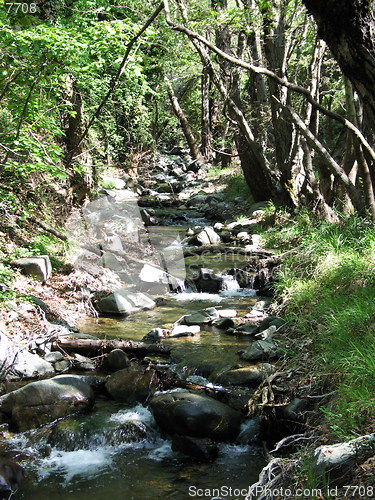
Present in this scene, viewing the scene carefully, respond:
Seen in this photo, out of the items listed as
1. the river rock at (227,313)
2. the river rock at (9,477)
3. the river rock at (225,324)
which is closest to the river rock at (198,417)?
the river rock at (9,477)

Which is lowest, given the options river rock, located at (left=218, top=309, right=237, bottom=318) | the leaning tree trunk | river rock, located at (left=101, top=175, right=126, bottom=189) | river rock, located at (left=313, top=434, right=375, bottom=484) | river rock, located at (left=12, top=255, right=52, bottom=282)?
river rock, located at (left=218, top=309, right=237, bottom=318)

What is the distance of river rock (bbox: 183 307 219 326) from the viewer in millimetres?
6539

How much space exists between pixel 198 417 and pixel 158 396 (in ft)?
1.84

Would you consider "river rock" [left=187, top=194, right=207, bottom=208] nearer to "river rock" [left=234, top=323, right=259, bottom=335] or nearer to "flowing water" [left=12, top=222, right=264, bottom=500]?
"river rock" [left=234, top=323, right=259, bottom=335]

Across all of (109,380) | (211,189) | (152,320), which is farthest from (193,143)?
(109,380)

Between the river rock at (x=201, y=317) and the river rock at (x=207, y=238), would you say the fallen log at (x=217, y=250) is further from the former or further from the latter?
the river rock at (x=201, y=317)

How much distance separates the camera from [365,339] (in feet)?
12.2

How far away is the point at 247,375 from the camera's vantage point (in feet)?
15.0

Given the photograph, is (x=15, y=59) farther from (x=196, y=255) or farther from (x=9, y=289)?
(x=196, y=255)

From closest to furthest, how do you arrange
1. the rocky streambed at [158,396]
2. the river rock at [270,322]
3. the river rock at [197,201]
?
1. the rocky streambed at [158,396]
2. the river rock at [270,322]
3. the river rock at [197,201]

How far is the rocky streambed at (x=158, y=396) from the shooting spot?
11.1 feet

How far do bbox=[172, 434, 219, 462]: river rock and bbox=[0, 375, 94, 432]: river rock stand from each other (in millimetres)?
1024

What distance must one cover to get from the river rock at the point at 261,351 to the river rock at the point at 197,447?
4.69ft

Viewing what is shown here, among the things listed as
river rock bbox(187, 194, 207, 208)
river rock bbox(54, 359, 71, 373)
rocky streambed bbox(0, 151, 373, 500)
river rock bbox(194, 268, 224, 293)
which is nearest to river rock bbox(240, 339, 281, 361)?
rocky streambed bbox(0, 151, 373, 500)
